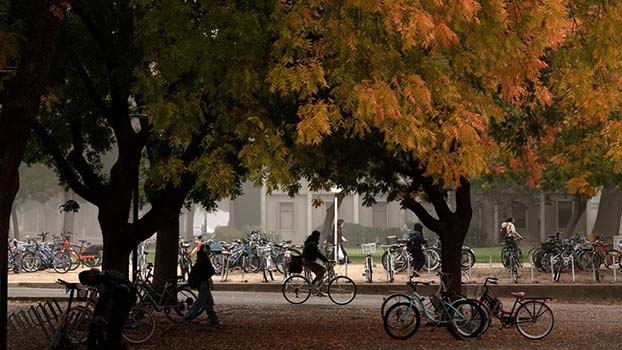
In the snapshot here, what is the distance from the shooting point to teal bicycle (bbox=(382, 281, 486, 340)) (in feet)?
49.2

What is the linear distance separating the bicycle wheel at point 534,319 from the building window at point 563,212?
49.1 meters

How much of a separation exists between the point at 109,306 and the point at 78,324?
1726 millimetres

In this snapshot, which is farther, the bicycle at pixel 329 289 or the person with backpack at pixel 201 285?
the bicycle at pixel 329 289

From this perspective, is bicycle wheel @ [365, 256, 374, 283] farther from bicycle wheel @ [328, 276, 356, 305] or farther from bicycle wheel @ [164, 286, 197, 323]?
bicycle wheel @ [164, 286, 197, 323]

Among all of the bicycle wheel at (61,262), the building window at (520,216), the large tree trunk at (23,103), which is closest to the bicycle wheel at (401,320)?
the large tree trunk at (23,103)

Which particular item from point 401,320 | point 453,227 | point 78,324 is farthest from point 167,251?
point 78,324

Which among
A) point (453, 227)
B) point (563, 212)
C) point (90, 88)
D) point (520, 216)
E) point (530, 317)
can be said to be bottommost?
point (530, 317)

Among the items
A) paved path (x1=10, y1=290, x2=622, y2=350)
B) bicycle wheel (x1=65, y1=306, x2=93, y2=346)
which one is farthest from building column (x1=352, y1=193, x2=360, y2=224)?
bicycle wheel (x1=65, y1=306, x2=93, y2=346)

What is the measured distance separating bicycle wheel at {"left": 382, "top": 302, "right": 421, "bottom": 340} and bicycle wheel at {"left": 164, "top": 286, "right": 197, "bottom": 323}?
3571 millimetres

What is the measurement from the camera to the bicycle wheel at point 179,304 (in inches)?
663

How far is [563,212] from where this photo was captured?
209 ft

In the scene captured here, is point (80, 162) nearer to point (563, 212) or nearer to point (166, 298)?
point (166, 298)

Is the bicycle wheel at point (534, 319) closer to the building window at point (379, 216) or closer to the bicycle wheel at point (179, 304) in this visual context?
the bicycle wheel at point (179, 304)

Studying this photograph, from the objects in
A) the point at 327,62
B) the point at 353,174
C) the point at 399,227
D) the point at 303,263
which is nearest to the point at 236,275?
the point at 303,263
